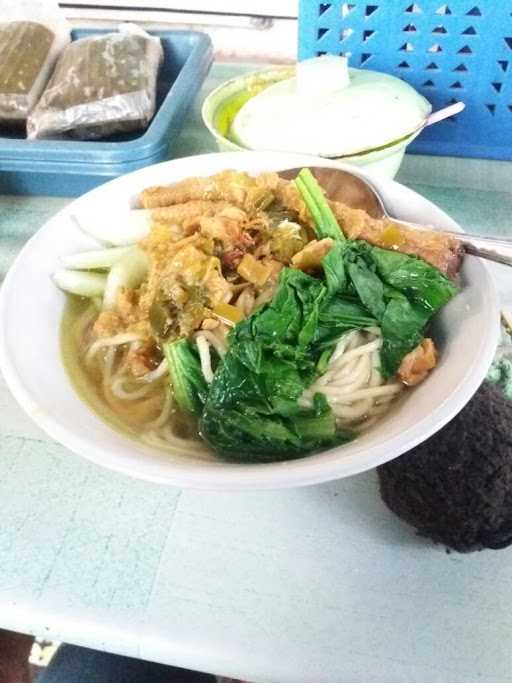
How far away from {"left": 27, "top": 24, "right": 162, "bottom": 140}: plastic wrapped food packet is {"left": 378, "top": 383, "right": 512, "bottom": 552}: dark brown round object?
1.07 m

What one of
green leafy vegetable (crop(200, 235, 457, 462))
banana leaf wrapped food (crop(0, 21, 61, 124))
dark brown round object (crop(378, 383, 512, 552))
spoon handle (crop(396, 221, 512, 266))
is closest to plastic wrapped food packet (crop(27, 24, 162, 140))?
banana leaf wrapped food (crop(0, 21, 61, 124))

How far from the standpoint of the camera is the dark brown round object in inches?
30.9

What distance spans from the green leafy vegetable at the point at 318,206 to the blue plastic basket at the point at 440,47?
597 millimetres

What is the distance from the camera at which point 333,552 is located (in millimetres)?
871

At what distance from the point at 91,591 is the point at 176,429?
244 millimetres

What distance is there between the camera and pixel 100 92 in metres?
1.50

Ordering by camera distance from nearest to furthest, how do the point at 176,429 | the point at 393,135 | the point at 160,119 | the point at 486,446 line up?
the point at 486,446
the point at 176,429
the point at 393,135
the point at 160,119

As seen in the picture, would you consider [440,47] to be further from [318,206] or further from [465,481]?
[465,481]

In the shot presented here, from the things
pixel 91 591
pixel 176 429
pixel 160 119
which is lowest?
pixel 91 591

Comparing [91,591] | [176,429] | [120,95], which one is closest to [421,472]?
[176,429]

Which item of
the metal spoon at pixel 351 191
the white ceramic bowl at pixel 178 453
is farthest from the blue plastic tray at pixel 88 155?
the metal spoon at pixel 351 191

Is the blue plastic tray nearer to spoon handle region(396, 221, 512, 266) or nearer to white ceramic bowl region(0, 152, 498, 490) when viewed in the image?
white ceramic bowl region(0, 152, 498, 490)

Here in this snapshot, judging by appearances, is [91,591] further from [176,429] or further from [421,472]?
[421,472]

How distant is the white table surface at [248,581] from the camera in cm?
77
